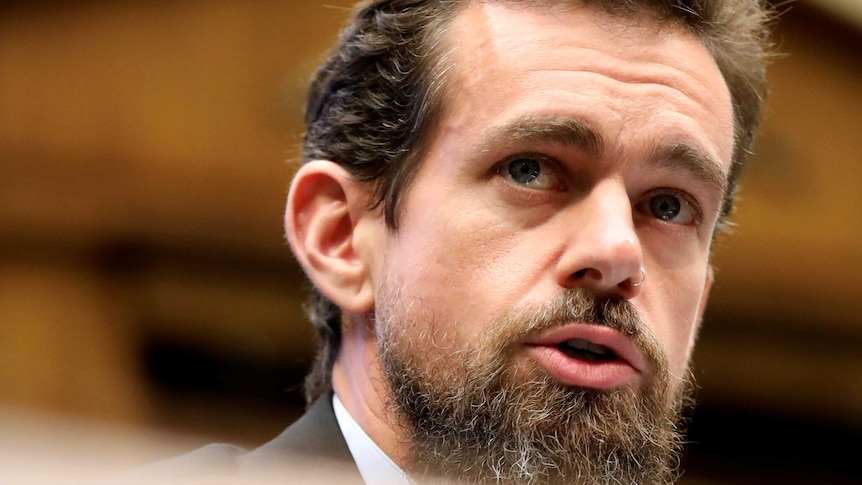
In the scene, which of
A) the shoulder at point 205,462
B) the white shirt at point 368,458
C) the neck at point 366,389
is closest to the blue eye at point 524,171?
the neck at point 366,389

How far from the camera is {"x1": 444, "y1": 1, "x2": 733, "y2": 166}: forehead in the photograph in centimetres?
181

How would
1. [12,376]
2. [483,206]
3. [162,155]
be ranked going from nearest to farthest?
[483,206]
[12,376]
[162,155]

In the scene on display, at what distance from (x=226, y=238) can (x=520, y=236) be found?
2.04m

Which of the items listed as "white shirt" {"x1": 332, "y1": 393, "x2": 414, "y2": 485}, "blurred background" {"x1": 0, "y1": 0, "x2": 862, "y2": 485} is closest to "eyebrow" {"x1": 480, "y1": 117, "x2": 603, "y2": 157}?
"white shirt" {"x1": 332, "y1": 393, "x2": 414, "y2": 485}

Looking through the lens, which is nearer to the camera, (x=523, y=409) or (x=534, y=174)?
(x=523, y=409)

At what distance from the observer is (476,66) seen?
6.16 feet

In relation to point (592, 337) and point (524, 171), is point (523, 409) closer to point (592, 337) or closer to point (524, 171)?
point (592, 337)

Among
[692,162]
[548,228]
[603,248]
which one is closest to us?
[603,248]

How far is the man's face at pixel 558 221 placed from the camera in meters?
1.68

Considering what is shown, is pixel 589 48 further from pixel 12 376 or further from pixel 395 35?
pixel 12 376

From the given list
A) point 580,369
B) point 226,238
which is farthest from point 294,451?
point 226,238

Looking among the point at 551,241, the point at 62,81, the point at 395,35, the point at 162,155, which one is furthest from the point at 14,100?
the point at 551,241

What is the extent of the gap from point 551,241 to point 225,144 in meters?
2.25

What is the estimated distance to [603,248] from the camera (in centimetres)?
164
